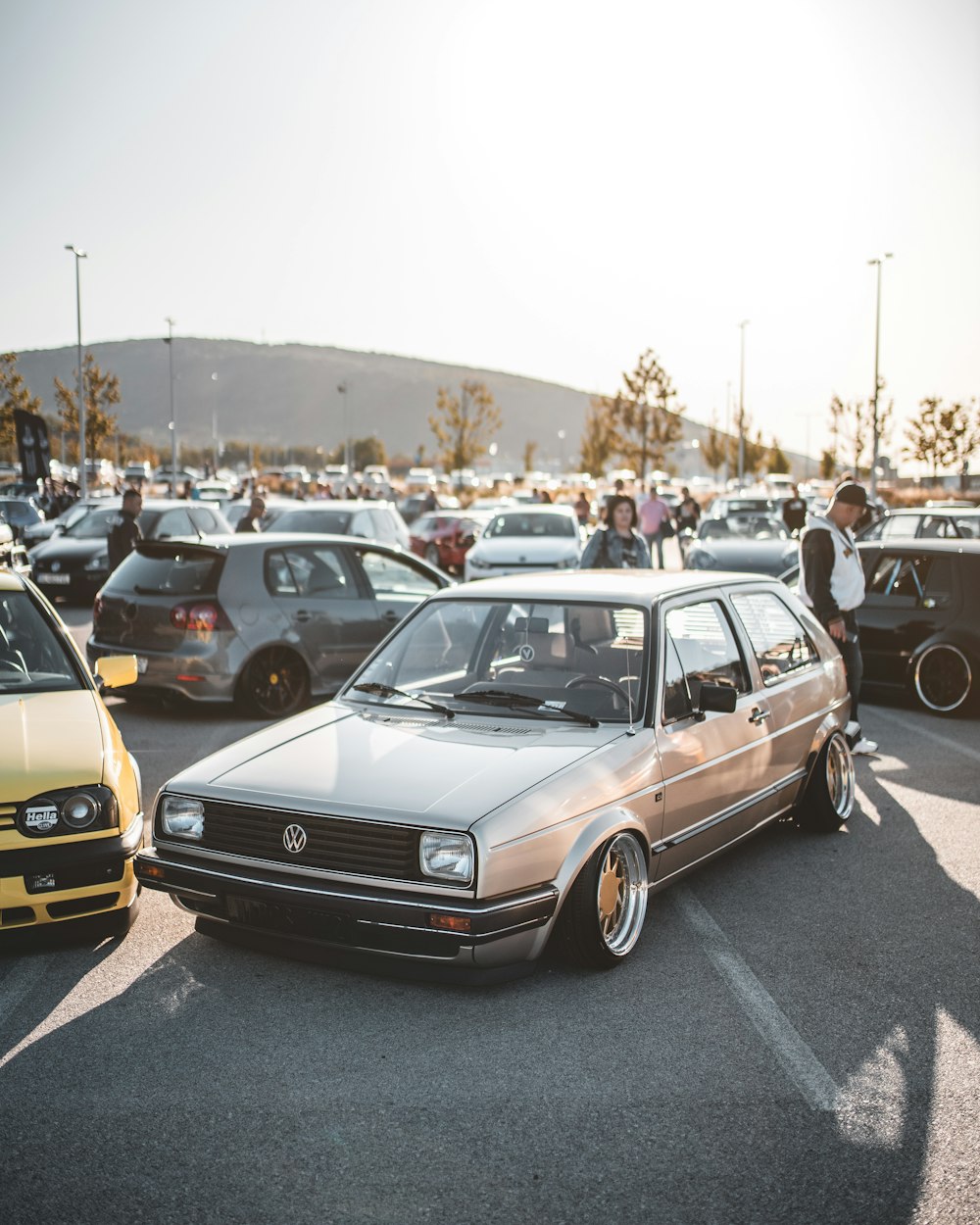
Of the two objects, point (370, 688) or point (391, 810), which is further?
point (370, 688)

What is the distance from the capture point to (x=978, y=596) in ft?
34.2

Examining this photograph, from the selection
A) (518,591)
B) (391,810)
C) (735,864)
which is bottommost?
(735,864)

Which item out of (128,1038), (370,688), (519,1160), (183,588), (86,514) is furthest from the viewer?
(86,514)

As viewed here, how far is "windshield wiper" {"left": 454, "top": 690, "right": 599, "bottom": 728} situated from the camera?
5158mm

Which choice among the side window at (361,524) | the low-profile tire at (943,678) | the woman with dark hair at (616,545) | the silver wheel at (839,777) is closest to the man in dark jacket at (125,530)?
the side window at (361,524)

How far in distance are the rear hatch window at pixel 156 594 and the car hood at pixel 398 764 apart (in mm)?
4512

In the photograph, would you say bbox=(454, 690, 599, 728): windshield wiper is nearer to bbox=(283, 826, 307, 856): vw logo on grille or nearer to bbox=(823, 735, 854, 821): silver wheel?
bbox=(283, 826, 307, 856): vw logo on grille

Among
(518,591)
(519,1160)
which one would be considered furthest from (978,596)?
(519,1160)

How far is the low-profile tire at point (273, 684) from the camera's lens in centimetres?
986

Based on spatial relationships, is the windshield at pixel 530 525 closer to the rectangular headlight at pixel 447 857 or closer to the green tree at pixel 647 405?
the rectangular headlight at pixel 447 857

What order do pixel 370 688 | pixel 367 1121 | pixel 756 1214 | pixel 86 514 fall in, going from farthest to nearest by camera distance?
pixel 86 514 < pixel 370 688 < pixel 367 1121 < pixel 756 1214

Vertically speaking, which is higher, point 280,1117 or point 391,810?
point 391,810

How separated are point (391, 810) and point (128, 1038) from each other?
1139 millimetres

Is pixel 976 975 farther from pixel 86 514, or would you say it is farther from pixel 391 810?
pixel 86 514
